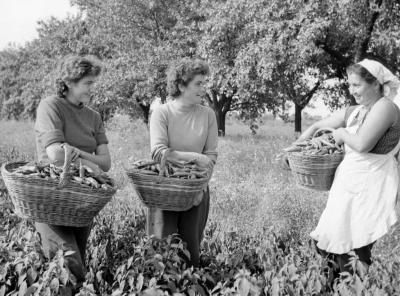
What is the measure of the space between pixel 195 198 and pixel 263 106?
60.4ft

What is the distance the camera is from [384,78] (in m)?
3.00

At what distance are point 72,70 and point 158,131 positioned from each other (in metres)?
0.65

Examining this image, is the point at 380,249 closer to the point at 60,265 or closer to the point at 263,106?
the point at 60,265

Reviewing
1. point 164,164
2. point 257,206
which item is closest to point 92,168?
point 164,164

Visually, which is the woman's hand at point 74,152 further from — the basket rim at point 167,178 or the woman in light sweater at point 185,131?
the woman in light sweater at point 185,131

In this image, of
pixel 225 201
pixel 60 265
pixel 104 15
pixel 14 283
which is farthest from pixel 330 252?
pixel 104 15

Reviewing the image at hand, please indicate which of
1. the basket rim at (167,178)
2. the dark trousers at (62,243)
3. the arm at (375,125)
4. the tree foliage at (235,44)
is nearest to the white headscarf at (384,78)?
the arm at (375,125)

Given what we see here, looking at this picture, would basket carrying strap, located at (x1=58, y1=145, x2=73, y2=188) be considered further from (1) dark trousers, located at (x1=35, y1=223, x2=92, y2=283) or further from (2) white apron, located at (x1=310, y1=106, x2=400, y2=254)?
(2) white apron, located at (x1=310, y1=106, x2=400, y2=254)

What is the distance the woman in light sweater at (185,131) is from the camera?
3.12 m

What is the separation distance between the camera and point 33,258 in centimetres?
286

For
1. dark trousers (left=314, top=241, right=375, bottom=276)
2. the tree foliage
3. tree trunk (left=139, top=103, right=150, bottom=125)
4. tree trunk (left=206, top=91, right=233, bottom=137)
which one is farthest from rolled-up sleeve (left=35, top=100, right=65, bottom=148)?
tree trunk (left=139, top=103, right=150, bottom=125)

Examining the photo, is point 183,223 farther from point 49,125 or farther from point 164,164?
point 49,125

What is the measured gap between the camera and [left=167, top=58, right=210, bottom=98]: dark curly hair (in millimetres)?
3117

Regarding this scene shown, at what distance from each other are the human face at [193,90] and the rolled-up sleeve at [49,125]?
0.82 meters
